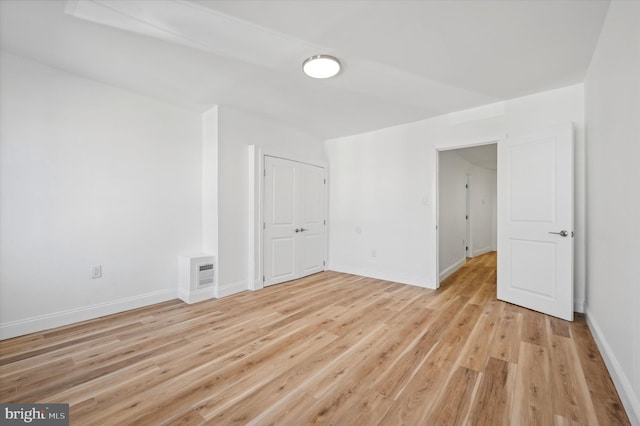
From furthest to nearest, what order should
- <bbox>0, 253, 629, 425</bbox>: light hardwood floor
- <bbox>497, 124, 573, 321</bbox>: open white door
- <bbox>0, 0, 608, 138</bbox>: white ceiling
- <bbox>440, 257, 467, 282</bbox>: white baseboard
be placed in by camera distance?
<bbox>440, 257, 467, 282</bbox>: white baseboard → <bbox>497, 124, 573, 321</bbox>: open white door → <bbox>0, 0, 608, 138</bbox>: white ceiling → <bbox>0, 253, 629, 425</bbox>: light hardwood floor

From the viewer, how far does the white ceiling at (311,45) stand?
6.14ft

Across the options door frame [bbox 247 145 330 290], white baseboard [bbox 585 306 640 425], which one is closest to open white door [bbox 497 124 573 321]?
white baseboard [bbox 585 306 640 425]

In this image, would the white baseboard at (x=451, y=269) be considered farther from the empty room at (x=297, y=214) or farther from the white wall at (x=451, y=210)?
the empty room at (x=297, y=214)

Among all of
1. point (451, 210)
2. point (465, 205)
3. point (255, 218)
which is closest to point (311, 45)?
point (255, 218)

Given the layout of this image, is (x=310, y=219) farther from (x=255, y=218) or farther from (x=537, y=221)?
(x=537, y=221)

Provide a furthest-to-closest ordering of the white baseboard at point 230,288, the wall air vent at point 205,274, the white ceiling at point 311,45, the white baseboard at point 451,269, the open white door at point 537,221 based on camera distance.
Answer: the white baseboard at point 451,269 → the white baseboard at point 230,288 → the wall air vent at point 205,274 → the open white door at point 537,221 → the white ceiling at point 311,45

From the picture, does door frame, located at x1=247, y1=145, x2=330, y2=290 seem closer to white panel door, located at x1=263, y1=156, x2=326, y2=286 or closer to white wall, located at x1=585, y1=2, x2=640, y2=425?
white panel door, located at x1=263, y1=156, x2=326, y2=286

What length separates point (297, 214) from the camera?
4598 millimetres

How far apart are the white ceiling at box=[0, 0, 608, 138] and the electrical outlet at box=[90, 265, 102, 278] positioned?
2017mm

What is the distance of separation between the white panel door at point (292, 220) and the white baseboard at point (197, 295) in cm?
80

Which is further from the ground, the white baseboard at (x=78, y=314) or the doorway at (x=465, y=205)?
the doorway at (x=465, y=205)

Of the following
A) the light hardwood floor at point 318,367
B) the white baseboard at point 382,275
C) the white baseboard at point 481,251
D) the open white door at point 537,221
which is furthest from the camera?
the white baseboard at point 481,251

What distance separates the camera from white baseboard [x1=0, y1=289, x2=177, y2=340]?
8.07 ft

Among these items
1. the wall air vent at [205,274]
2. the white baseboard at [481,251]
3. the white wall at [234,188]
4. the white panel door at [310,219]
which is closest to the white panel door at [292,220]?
the white panel door at [310,219]
